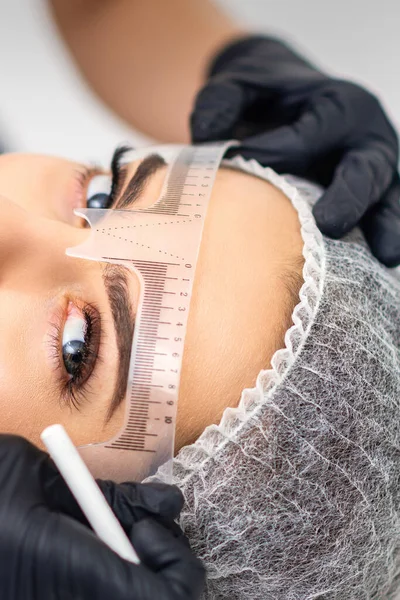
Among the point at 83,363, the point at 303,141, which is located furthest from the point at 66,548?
the point at 303,141

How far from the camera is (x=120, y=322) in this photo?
85 centimetres

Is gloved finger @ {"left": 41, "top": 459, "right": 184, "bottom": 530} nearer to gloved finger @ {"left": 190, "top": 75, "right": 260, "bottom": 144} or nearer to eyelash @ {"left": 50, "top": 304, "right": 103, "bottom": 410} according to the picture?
eyelash @ {"left": 50, "top": 304, "right": 103, "bottom": 410}

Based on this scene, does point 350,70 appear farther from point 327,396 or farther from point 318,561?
point 318,561

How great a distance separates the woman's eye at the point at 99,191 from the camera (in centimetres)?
108

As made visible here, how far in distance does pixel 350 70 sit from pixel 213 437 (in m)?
1.78

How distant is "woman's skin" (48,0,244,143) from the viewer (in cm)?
185

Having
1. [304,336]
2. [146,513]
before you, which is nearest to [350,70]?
[304,336]

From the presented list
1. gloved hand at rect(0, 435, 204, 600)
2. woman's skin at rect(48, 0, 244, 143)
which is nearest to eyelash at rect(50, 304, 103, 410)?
gloved hand at rect(0, 435, 204, 600)

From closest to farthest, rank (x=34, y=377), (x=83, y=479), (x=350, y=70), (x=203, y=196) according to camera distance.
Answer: (x=83, y=479), (x=34, y=377), (x=203, y=196), (x=350, y=70)

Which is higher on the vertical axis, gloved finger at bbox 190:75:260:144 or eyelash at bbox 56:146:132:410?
gloved finger at bbox 190:75:260:144

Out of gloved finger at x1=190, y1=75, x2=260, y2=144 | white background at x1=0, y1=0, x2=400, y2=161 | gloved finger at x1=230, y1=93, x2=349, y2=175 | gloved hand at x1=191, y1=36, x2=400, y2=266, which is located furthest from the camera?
white background at x1=0, y1=0, x2=400, y2=161

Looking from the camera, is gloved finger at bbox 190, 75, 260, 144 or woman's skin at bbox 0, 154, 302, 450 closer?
woman's skin at bbox 0, 154, 302, 450

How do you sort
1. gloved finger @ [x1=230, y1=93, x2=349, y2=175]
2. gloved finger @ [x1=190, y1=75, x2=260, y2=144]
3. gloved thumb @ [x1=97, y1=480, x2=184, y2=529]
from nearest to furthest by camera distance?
gloved thumb @ [x1=97, y1=480, x2=184, y2=529]
gloved finger @ [x1=230, y1=93, x2=349, y2=175]
gloved finger @ [x1=190, y1=75, x2=260, y2=144]

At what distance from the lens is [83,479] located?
0.72m
